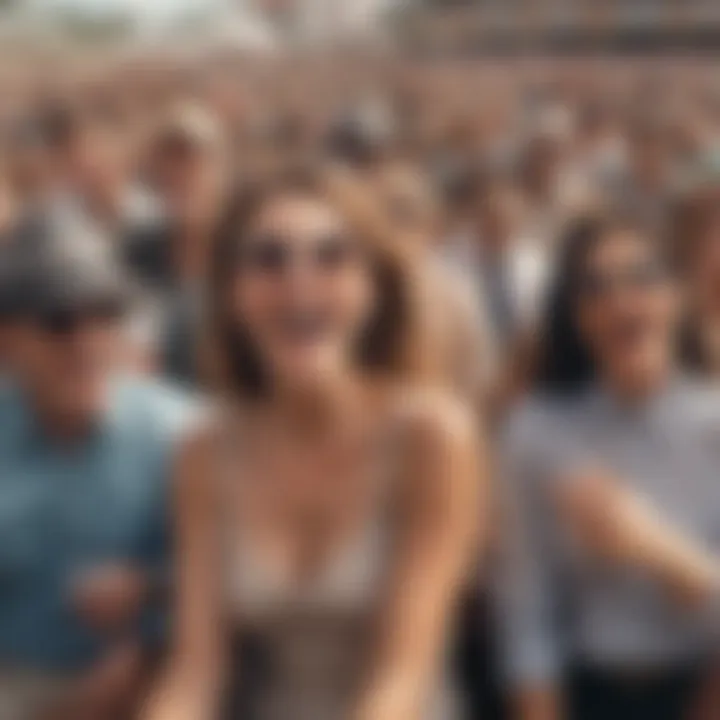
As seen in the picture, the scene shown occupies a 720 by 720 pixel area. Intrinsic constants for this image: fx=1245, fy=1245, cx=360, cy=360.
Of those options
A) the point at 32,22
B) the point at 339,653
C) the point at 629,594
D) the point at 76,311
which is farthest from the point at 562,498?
the point at 32,22

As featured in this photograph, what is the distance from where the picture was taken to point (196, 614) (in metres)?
0.86

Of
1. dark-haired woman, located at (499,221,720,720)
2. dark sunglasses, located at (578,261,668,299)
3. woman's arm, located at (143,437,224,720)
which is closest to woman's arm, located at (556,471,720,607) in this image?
dark-haired woman, located at (499,221,720,720)

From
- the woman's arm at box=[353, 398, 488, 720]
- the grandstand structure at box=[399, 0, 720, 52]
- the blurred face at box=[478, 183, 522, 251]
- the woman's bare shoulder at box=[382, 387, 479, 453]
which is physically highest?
the grandstand structure at box=[399, 0, 720, 52]

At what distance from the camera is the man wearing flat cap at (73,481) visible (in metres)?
0.87

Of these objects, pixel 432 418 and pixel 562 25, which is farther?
pixel 562 25

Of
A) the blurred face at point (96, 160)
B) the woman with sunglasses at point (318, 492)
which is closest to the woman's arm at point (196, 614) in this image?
the woman with sunglasses at point (318, 492)

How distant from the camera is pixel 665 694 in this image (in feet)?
2.81

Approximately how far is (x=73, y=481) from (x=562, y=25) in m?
0.50

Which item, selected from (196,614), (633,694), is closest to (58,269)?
(196,614)

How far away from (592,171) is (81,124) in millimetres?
380

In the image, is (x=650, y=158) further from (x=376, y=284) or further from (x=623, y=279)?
(x=376, y=284)

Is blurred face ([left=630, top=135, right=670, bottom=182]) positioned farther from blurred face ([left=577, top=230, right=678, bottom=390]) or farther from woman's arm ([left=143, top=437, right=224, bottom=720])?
woman's arm ([left=143, top=437, right=224, bottom=720])

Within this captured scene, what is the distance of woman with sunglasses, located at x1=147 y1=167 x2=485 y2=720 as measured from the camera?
0.83 meters

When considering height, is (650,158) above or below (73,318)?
above
